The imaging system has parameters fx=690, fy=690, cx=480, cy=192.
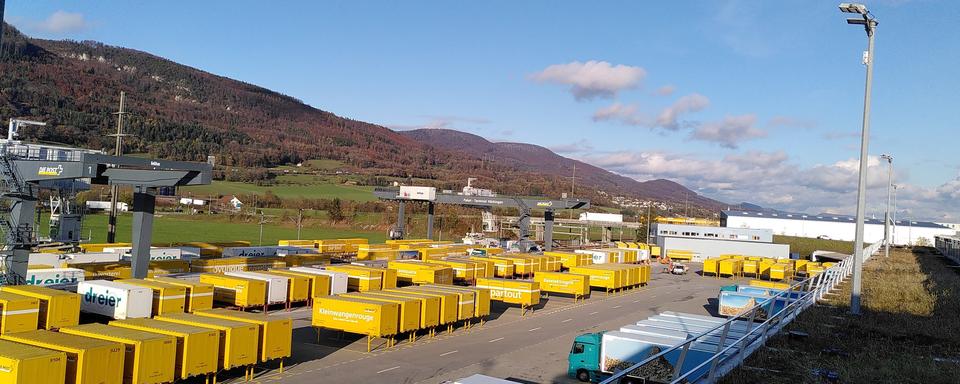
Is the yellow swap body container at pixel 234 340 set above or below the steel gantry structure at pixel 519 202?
below

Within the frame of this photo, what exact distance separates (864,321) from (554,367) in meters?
11.1

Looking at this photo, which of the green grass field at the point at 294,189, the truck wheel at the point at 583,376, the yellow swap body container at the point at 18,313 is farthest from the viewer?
the green grass field at the point at 294,189

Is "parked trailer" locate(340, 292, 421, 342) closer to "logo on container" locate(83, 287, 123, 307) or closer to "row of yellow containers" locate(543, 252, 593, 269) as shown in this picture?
"logo on container" locate(83, 287, 123, 307)

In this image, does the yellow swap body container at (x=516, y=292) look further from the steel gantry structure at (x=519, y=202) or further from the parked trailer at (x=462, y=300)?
the steel gantry structure at (x=519, y=202)

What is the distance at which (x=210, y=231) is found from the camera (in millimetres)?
100062

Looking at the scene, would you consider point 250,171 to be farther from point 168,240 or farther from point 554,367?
point 554,367

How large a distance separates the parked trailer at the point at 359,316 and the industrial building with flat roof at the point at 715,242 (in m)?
71.3

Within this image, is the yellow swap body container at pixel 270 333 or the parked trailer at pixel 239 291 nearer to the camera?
the yellow swap body container at pixel 270 333

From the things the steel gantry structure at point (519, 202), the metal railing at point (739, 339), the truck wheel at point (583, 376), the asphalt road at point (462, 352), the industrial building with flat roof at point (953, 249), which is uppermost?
the steel gantry structure at point (519, 202)

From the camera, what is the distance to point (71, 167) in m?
29.3

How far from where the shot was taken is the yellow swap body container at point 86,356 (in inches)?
656

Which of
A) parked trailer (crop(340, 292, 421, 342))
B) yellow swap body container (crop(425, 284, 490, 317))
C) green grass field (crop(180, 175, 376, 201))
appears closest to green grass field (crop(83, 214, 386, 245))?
green grass field (crop(180, 175, 376, 201))

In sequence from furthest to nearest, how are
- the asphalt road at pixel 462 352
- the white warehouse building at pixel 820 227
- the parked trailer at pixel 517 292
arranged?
the white warehouse building at pixel 820 227 → the parked trailer at pixel 517 292 → the asphalt road at pixel 462 352

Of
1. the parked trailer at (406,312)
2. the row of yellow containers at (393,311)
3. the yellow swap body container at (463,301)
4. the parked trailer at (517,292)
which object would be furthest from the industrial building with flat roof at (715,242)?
the parked trailer at (406,312)
